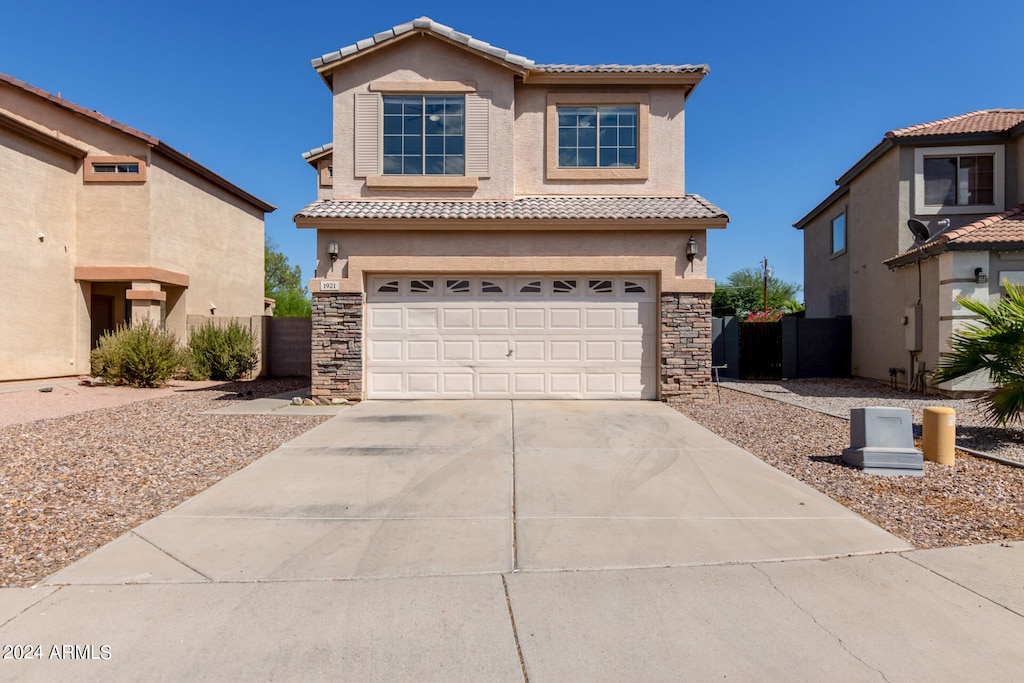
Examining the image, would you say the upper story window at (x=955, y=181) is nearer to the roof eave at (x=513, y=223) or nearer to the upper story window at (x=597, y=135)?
the roof eave at (x=513, y=223)

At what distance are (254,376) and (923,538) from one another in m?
17.2

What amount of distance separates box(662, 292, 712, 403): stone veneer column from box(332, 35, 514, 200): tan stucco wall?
4280 millimetres

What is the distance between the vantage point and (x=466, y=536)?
174 inches

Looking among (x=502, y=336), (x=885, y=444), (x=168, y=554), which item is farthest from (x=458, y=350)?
(x=168, y=554)

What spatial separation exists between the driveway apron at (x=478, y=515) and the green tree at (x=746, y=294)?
3243 centimetres

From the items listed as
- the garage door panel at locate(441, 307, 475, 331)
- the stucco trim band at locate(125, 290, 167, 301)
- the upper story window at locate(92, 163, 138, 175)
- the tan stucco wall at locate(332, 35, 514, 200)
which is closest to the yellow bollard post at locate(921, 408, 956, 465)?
the garage door panel at locate(441, 307, 475, 331)

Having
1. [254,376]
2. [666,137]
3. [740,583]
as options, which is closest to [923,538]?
[740,583]

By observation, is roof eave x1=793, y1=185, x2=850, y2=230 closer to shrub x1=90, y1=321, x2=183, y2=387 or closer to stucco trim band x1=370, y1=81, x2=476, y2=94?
stucco trim band x1=370, y1=81, x2=476, y2=94

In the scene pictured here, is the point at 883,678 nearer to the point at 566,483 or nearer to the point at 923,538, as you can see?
the point at 923,538

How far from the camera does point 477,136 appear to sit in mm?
12078

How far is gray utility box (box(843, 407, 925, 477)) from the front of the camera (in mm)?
6145

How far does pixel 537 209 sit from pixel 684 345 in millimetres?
4083

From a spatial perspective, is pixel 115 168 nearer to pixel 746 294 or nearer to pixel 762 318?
pixel 762 318

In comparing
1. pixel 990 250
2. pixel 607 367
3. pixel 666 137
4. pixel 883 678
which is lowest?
pixel 883 678
